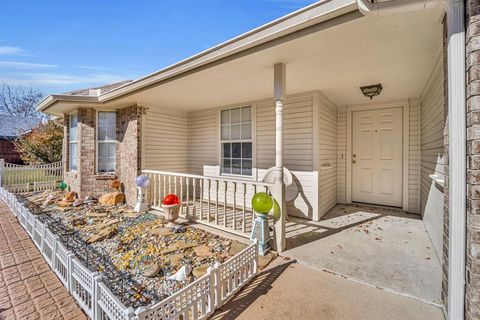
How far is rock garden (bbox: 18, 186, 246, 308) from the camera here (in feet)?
7.60

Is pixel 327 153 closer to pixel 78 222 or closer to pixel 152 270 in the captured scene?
pixel 152 270

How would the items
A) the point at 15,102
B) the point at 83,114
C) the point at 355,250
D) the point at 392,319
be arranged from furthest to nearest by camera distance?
the point at 15,102 < the point at 83,114 < the point at 355,250 < the point at 392,319

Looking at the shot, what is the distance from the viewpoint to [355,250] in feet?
9.82

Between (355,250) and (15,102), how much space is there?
101ft

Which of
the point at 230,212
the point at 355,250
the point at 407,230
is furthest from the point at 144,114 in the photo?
the point at 407,230

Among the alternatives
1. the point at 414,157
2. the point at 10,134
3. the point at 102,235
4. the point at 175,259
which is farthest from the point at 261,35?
the point at 10,134

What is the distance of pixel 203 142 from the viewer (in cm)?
613

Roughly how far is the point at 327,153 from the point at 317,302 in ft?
11.4

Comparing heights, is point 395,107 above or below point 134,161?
above

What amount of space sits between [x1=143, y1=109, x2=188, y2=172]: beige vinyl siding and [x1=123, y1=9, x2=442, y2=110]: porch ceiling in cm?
76

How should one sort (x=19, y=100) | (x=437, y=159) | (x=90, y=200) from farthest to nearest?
(x=19, y=100) → (x=90, y=200) → (x=437, y=159)

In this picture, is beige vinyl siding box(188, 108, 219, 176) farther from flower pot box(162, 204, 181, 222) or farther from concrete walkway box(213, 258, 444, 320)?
concrete walkway box(213, 258, 444, 320)

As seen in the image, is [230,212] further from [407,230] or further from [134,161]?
[407,230]

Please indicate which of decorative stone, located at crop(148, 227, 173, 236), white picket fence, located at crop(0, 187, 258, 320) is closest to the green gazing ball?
white picket fence, located at crop(0, 187, 258, 320)
